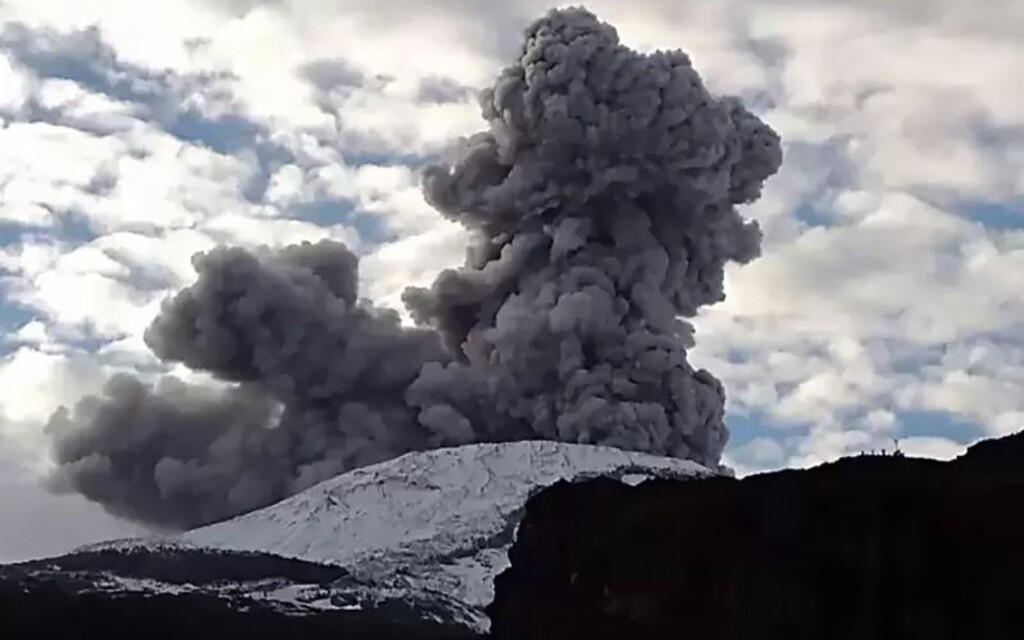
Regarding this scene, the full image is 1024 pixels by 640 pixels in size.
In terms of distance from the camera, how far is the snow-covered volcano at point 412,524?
152500mm

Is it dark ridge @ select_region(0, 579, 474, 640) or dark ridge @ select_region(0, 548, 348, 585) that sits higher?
dark ridge @ select_region(0, 548, 348, 585)

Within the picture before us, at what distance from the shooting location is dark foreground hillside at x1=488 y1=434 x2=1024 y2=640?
98.8 ft

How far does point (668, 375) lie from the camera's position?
108438mm

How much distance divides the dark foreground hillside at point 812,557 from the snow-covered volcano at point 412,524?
9974 cm

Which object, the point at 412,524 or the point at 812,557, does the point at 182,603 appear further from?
the point at 812,557

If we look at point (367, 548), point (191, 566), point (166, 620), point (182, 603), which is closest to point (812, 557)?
point (166, 620)

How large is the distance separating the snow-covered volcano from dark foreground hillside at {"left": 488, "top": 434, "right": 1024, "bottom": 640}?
3927 inches

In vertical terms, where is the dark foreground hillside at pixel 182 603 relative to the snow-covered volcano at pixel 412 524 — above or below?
below

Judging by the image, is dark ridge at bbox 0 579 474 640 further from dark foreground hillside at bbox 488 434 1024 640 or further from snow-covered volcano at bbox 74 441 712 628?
dark foreground hillside at bbox 488 434 1024 640

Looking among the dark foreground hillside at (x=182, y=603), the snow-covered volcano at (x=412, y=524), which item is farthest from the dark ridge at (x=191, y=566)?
the snow-covered volcano at (x=412, y=524)

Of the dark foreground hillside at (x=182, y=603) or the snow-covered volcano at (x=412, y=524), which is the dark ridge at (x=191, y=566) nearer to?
the dark foreground hillside at (x=182, y=603)

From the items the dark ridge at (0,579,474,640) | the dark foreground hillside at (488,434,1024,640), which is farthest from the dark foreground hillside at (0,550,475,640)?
the dark foreground hillside at (488,434,1024,640)

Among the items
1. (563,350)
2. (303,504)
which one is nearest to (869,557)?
(563,350)

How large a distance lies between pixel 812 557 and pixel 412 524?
137770 mm
